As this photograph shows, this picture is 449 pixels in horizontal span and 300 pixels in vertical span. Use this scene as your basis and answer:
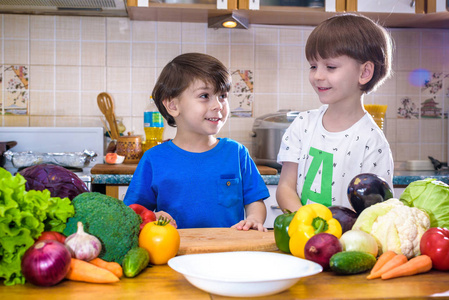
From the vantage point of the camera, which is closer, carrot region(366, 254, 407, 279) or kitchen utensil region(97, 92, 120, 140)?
carrot region(366, 254, 407, 279)

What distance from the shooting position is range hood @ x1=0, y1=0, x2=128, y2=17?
101 inches

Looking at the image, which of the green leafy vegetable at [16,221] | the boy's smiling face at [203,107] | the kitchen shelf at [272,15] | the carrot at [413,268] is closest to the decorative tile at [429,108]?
the kitchen shelf at [272,15]

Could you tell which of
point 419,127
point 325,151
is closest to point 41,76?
point 325,151

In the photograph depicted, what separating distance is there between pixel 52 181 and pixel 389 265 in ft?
2.11

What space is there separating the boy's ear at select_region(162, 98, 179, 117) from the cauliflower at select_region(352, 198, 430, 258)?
81 centimetres

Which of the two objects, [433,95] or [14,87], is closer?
[14,87]

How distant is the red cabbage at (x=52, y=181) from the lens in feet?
3.08

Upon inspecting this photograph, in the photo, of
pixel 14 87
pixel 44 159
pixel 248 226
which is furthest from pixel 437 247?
pixel 14 87

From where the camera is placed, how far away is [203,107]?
4.88 ft

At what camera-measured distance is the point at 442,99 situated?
10.2 ft

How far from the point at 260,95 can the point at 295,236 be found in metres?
2.15

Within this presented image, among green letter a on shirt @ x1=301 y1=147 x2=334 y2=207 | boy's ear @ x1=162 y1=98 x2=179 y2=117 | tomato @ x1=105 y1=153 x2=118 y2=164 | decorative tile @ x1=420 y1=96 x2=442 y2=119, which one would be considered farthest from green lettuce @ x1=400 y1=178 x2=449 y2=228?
decorative tile @ x1=420 y1=96 x2=442 y2=119

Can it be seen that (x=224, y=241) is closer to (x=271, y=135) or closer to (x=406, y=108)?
(x=271, y=135)

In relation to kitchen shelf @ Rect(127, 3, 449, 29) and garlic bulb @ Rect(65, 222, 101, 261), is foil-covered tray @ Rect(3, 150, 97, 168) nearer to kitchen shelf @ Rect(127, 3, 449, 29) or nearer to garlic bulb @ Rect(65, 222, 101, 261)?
kitchen shelf @ Rect(127, 3, 449, 29)
